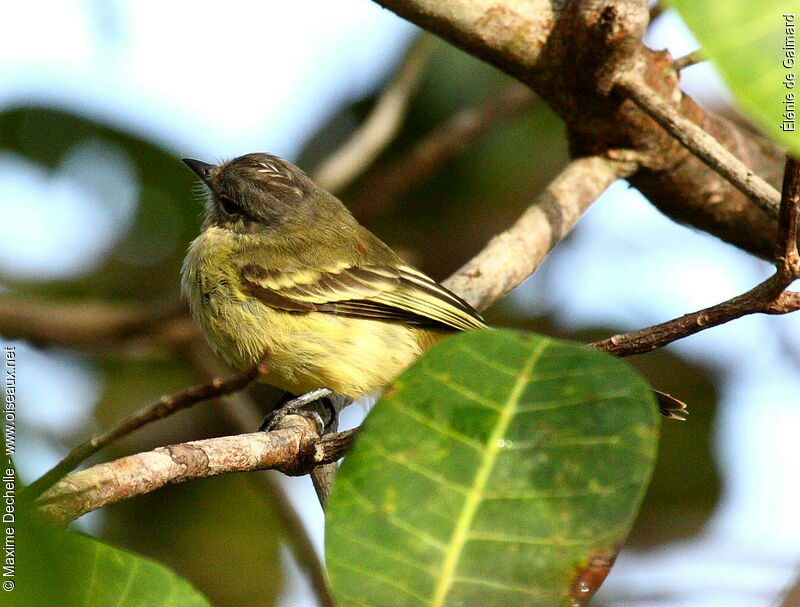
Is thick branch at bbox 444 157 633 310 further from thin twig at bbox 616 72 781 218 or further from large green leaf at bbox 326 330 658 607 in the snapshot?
large green leaf at bbox 326 330 658 607

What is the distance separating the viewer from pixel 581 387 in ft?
4.45

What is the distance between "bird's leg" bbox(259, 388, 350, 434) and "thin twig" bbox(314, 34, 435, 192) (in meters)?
1.38

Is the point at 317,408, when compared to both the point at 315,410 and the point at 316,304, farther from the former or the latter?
the point at 316,304

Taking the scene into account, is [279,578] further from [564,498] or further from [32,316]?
[564,498]

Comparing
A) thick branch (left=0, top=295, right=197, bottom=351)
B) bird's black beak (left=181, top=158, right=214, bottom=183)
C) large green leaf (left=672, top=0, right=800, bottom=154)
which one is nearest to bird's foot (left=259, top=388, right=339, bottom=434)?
thick branch (left=0, top=295, right=197, bottom=351)

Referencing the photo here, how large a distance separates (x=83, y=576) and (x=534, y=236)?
2.55m

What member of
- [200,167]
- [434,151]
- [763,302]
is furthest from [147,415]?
[200,167]

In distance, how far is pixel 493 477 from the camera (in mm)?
1388

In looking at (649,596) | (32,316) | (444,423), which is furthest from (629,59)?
(32,316)

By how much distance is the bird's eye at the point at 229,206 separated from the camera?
4.57 metres

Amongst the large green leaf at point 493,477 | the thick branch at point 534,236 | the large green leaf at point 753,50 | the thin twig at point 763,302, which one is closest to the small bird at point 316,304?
the thick branch at point 534,236

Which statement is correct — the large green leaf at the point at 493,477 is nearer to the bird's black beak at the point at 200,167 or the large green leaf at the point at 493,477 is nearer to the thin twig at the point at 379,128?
the thin twig at the point at 379,128

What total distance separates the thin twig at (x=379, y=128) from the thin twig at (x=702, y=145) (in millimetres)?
1638

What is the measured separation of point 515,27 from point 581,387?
2.19 metres
